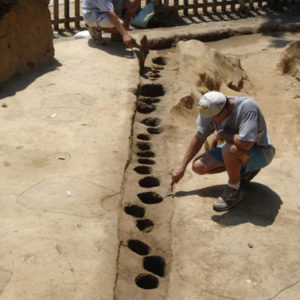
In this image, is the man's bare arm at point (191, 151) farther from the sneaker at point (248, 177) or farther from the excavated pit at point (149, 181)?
the excavated pit at point (149, 181)

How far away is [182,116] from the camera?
6570 millimetres

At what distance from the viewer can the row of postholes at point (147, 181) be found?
4024 mm

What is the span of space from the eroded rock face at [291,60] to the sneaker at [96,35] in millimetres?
2602

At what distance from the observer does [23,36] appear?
275 inches

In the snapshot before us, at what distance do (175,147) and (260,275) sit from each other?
6.94 ft

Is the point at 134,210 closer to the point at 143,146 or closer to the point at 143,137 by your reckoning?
the point at 143,146

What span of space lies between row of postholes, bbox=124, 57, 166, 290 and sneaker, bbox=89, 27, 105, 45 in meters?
0.82

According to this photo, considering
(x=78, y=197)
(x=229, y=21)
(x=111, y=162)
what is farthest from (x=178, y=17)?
(x=78, y=197)

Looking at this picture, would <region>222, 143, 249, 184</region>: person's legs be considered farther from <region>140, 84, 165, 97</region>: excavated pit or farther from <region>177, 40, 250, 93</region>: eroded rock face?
<region>177, 40, 250, 93</region>: eroded rock face

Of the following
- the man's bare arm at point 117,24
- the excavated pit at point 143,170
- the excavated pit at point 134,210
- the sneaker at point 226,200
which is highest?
the man's bare arm at point 117,24

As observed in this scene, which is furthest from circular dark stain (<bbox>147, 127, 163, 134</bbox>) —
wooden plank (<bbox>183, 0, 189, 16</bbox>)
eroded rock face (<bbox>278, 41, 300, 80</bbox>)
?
wooden plank (<bbox>183, 0, 189, 16</bbox>)

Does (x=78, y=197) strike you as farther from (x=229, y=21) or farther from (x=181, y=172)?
(x=229, y=21)

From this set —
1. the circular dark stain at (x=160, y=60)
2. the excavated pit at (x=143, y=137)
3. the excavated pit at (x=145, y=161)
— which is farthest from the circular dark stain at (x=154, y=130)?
the circular dark stain at (x=160, y=60)

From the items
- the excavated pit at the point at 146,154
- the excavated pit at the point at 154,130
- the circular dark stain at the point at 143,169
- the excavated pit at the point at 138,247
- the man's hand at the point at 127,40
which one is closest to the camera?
the excavated pit at the point at 138,247
